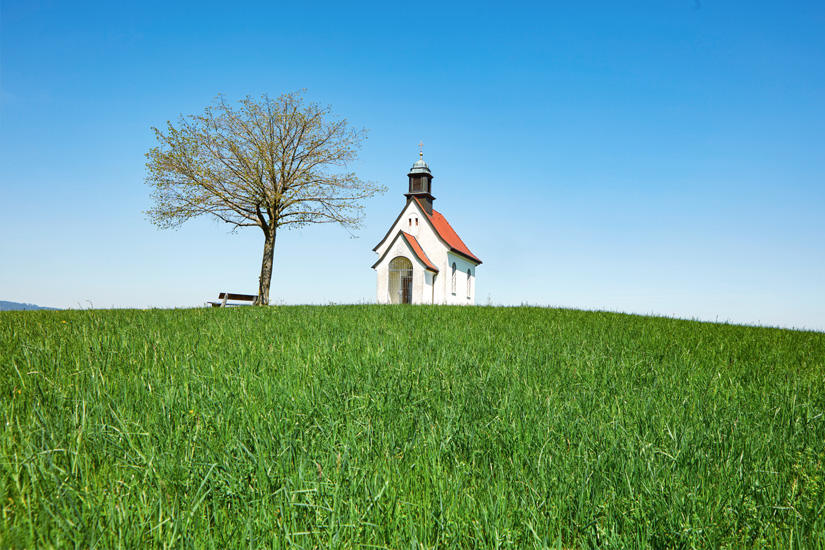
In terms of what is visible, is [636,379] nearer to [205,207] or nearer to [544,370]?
[544,370]

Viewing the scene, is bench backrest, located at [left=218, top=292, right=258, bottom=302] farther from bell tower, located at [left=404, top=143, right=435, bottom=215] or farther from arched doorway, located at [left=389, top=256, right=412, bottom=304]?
bell tower, located at [left=404, top=143, right=435, bottom=215]

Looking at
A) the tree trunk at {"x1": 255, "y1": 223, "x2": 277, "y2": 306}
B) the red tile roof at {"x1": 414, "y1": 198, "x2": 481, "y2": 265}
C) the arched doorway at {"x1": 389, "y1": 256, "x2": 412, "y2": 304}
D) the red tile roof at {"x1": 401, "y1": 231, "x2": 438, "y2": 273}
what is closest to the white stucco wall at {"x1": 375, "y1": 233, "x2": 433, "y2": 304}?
the red tile roof at {"x1": 401, "y1": 231, "x2": 438, "y2": 273}

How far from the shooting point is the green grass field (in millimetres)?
1887

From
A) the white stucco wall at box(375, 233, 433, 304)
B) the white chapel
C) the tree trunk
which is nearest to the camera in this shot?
the tree trunk

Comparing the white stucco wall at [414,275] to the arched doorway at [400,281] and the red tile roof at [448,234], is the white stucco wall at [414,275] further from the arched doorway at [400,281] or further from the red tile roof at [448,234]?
the red tile roof at [448,234]

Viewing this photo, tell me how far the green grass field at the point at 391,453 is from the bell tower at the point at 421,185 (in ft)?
85.7

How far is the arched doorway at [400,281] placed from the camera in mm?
29203

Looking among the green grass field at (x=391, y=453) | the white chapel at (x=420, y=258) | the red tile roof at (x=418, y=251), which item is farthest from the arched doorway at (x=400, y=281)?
the green grass field at (x=391, y=453)

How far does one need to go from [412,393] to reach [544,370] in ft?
5.86

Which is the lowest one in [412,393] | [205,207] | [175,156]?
[412,393]

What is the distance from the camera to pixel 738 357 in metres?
7.32

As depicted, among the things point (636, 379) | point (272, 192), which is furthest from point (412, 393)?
point (272, 192)

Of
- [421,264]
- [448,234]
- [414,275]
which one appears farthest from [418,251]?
[448,234]

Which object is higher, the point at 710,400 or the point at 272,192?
the point at 272,192
